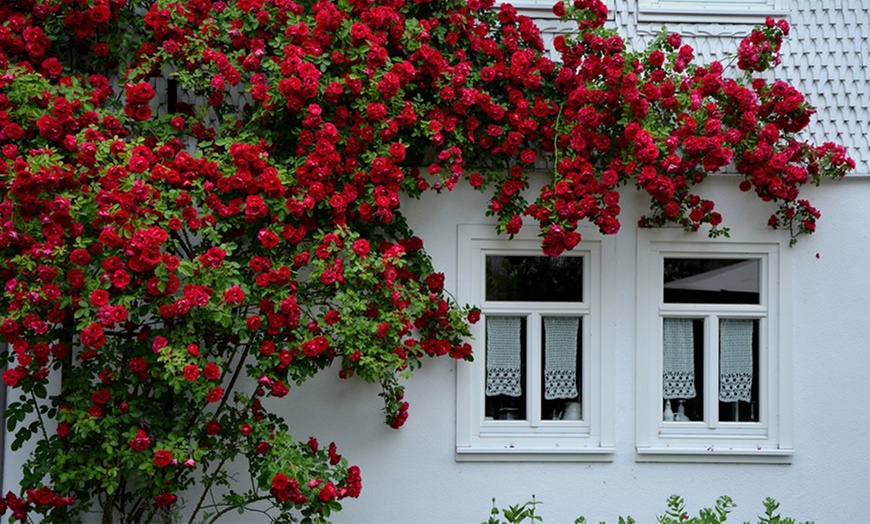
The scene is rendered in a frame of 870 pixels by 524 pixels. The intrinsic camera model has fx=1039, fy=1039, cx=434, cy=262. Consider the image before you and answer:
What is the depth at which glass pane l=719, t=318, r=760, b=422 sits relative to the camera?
7.00 metres

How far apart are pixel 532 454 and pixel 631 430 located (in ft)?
2.24

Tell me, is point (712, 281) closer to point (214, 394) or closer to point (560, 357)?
point (560, 357)

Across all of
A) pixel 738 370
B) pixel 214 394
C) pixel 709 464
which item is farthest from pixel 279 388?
pixel 738 370

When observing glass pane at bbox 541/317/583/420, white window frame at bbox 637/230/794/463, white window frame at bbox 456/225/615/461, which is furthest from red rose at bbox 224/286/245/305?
white window frame at bbox 637/230/794/463

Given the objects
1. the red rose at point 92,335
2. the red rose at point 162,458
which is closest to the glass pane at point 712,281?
the red rose at point 162,458

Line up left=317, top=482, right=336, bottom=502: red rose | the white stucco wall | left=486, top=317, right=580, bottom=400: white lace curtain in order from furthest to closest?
left=486, top=317, right=580, bottom=400: white lace curtain < the white stucco wall < left=317, top=482, right=336, bottom=502: red rose

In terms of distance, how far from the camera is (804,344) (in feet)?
22.7

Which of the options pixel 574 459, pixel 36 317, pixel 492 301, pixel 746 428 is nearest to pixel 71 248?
pixel 36 317

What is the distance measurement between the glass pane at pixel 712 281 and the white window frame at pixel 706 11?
161 cm

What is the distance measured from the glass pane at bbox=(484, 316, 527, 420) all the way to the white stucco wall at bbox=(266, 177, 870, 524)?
12.4 inches

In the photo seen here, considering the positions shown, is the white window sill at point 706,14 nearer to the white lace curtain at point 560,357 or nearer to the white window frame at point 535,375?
the white window frame at point 535,375

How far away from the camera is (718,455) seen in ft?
22.4

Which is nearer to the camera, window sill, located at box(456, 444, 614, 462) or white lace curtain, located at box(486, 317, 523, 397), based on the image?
window sill, located at box(456, 444, 614, 462)

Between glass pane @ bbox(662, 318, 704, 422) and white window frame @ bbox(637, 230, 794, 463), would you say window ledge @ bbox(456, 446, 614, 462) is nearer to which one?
white window frame @ bbox(637, 230, 794, 463)
